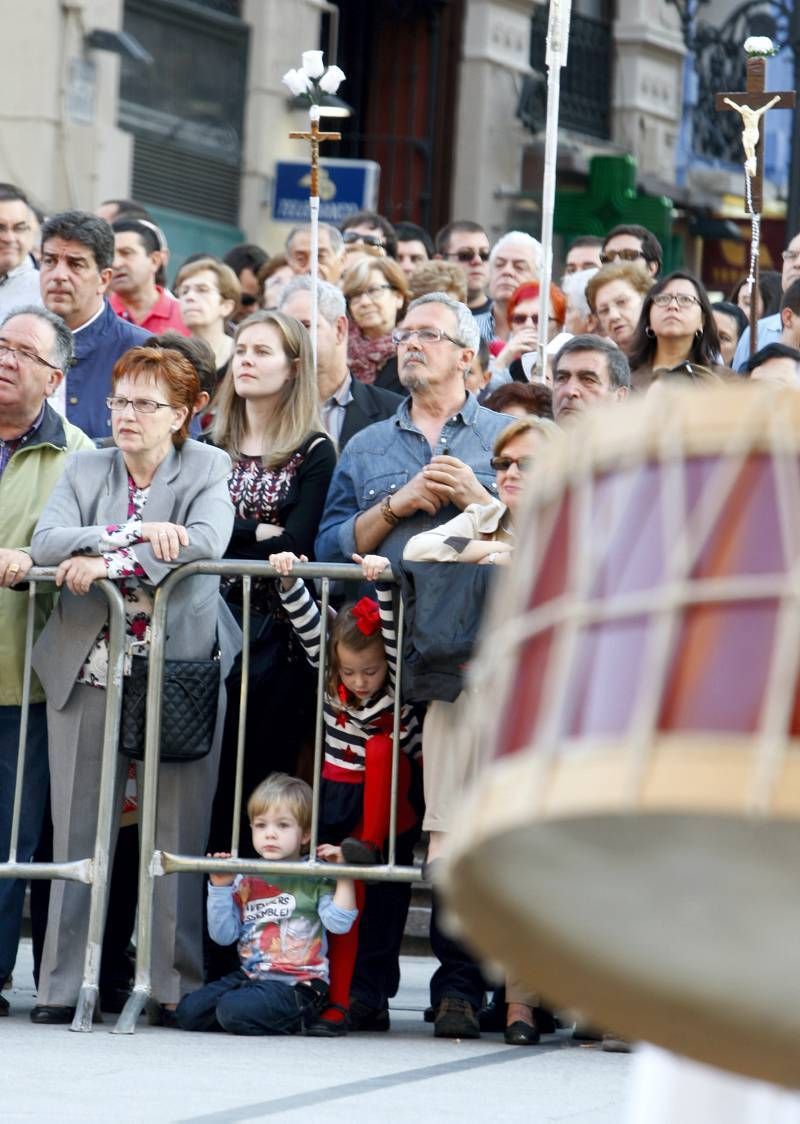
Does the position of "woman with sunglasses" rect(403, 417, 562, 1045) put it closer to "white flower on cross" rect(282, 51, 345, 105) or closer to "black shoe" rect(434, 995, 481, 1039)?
"black shoe" rect(434, 995, 481, 1039)

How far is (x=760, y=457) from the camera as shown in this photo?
1.83 meters

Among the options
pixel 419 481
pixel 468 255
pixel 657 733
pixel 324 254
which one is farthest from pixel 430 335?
pixel 657 733

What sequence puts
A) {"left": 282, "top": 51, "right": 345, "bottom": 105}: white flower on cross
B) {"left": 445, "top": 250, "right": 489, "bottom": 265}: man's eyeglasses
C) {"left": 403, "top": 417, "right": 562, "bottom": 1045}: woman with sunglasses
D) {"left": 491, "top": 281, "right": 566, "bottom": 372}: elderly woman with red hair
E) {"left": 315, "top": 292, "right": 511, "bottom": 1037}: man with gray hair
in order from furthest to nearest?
1. {"left": 445, "top": 250, "right": 489, "bottom": 265}: man's eyeglasses
2. {"left": 491, "top": 281, "right": 566, "bottom": 372}: elderly woman with red hair
3. {"left": 282, "top": 51, "right": 345, "bottom": 105}: white flower on cross
4. {"left": 315, "top": 292, "right": 511, "bottom": 1037}: man with gray hair
5. {"left": 403, "top": 417, "right": 562, "bottom": 1045}: woman with sunglasses

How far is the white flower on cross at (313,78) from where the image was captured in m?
9.27

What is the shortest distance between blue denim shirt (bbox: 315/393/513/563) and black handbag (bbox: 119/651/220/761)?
65cm

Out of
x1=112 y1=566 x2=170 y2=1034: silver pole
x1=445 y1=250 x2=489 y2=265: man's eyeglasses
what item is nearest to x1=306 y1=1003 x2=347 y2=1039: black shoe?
x1=112 y1=566 x2=170 y2=1034: silver pole

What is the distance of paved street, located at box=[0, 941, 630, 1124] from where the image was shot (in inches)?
221

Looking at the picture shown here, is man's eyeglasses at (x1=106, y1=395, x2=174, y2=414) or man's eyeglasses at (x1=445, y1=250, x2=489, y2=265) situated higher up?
man's eyeglasses at (x1=445, y1=250, x2=489, y2=265)

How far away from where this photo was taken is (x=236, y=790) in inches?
288

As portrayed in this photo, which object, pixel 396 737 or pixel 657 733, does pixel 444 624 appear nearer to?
pixel 396 737

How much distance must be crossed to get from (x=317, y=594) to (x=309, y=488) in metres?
0.39

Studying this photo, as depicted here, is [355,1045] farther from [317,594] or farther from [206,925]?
[317,594]

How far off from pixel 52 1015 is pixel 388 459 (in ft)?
6.82

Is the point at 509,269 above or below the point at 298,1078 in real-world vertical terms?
above
